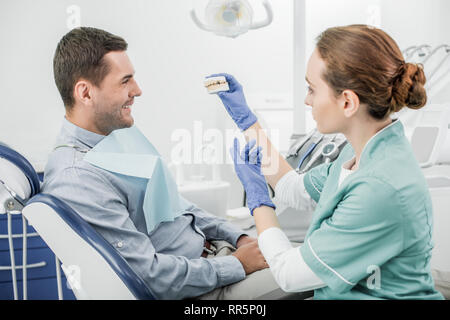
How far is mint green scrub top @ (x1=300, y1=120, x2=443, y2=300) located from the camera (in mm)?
735

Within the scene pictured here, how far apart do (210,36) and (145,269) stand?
171 cm

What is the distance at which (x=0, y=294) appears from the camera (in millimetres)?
1576

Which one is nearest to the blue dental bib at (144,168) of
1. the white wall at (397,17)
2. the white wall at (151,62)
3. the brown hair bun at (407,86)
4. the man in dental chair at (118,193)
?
the man in dental chair at (118,193)

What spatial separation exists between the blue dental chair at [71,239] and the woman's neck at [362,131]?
1.81ft

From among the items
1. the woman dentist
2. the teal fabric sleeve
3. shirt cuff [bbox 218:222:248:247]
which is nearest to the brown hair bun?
the woman dentist

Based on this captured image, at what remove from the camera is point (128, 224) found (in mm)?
945

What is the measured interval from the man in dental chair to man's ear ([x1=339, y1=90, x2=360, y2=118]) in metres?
0.46

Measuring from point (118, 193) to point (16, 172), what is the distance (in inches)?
9.4

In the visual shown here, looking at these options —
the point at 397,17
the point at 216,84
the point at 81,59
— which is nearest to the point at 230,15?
the point at 216,84

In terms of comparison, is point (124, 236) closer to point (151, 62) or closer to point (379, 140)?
point (379, 140)

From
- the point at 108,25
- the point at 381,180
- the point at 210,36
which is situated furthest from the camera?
the point at 210,36
